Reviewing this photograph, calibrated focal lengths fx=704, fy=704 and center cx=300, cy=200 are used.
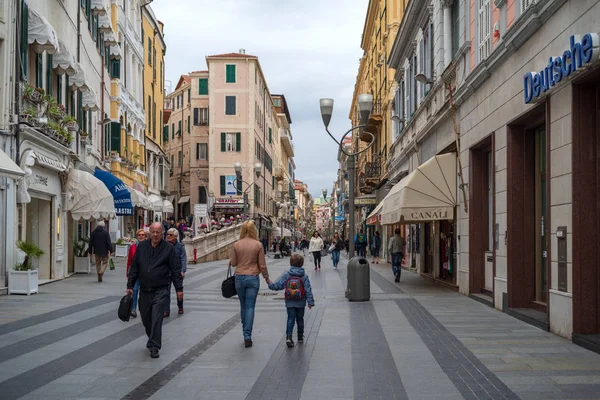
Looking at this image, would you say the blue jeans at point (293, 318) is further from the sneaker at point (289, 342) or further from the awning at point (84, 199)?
the awning at point (84, 199)

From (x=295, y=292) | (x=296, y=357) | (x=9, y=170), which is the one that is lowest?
(x=296, y=357)

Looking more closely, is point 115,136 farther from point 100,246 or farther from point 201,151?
point 201,151

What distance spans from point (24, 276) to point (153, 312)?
876 cm

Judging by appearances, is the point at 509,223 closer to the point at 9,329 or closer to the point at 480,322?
the point at 480,322

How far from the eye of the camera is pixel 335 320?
12.7m

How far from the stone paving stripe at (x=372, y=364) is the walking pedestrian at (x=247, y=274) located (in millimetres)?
1521

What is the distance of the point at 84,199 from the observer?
22438 mm

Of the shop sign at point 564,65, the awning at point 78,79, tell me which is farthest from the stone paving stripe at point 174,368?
the awning at point 78,79

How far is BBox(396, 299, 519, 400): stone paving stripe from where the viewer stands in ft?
22.7

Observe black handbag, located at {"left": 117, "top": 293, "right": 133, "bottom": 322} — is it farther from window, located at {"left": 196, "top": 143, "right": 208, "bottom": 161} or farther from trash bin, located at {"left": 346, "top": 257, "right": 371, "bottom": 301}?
window, located at {"left": 196, "top": 143, "right": 208, "bottom": 161}

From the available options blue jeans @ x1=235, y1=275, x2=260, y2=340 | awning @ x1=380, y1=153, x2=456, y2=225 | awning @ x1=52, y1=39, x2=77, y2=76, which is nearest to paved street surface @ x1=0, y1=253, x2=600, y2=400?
blue jeans @ x1=235, y1=275, x2=260, y2=340

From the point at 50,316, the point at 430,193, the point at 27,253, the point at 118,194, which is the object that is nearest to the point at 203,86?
the point at 118,194

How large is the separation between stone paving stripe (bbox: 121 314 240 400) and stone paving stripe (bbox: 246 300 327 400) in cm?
97

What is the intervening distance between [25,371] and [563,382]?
5806mm
